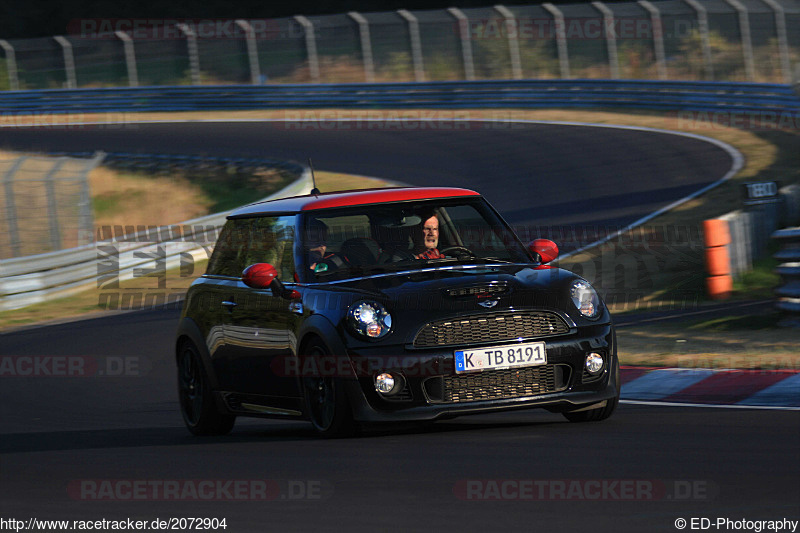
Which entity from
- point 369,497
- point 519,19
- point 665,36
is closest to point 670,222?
point 369,497

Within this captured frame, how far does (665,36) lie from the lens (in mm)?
32438

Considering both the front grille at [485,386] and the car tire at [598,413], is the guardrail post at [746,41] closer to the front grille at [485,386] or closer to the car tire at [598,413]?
the car tire at [598,413]

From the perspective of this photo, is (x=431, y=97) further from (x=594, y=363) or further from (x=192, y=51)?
(x=594, y=363)

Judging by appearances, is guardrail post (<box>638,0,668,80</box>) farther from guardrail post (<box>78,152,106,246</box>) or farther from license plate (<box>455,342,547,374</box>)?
license plate (<box>455,342,547,374</box>)

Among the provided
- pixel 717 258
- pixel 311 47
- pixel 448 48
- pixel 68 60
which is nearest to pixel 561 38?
pixel 448 48

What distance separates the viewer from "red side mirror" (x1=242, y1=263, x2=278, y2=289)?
8.06 meters

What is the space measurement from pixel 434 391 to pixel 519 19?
28.4 metres

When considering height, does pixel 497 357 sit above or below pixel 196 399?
above

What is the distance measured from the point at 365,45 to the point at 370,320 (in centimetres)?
3029

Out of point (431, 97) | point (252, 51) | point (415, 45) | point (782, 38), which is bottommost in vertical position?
point (431, 97)

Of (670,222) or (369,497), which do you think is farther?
(670,222)

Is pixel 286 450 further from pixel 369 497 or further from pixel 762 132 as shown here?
pixel 762 132

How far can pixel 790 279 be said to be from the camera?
457 inches

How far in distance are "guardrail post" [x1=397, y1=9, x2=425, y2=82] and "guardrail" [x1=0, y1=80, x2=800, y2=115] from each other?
2634 millimetres
